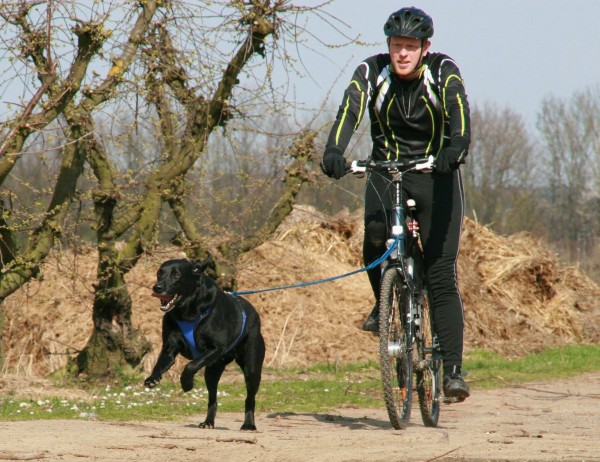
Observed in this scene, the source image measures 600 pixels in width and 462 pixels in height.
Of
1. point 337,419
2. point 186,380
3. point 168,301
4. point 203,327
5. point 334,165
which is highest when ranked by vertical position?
point 334,165

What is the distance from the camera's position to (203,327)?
6.14 m

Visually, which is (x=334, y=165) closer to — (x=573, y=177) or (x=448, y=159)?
(x=448, y=159)

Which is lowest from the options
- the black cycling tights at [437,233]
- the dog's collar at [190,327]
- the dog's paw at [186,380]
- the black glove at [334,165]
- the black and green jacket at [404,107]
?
the dog's paw at [186,380]

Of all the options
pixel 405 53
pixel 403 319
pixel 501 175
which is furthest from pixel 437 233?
pixel 501 175

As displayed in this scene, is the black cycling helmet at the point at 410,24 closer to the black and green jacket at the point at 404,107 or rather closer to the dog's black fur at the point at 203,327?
the black and green jacket at the point at 404,107

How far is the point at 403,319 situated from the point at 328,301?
30.8ft

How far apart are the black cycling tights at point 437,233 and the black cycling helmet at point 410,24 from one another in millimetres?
877

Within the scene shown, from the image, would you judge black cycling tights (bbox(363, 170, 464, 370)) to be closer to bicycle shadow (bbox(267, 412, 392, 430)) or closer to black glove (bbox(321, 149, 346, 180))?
black glove (bbox(321, 149, 346, 180))

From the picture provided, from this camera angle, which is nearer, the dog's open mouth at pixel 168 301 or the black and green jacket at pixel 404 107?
the black and green jacket at pixel 404 107

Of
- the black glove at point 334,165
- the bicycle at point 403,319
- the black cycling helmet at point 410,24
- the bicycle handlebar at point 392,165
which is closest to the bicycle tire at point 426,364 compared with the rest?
the bicycle at point 403,319

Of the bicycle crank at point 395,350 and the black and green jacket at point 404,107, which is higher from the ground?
the black and green jacket at point 404,107

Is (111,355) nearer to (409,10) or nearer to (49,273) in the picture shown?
(49,273)

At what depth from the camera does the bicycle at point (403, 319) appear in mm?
5594

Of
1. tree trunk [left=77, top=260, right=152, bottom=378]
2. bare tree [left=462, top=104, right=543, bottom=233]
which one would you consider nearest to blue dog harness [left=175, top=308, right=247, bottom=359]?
tree trunk [left=77, top=260, right=152, bottom=378]
